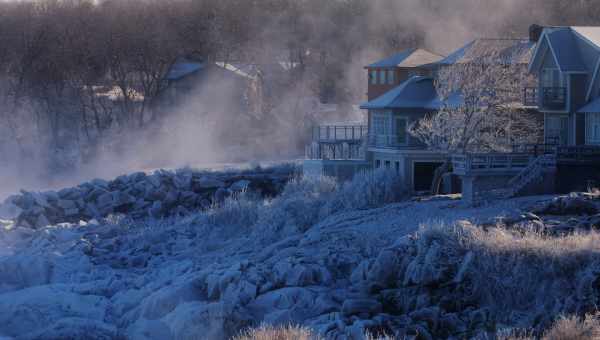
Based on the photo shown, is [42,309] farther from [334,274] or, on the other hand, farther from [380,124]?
[380,124]

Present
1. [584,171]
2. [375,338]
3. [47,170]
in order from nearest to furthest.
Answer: [375,338] < [584,171] < [47,170]

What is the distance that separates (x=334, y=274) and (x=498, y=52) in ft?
54.9

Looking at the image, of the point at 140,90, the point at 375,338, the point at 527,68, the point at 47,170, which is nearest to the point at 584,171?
the point at 527,68

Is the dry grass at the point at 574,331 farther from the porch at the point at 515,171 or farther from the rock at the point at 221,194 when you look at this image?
the rock at the point at 221,194

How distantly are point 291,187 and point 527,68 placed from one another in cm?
982

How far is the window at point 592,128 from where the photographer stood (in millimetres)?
32688

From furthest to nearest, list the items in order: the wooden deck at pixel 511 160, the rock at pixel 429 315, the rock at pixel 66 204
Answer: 1. the rock at pixel 66 204
2. the wooden deck at pixel 511 160
3. the rock at pixel 429 315

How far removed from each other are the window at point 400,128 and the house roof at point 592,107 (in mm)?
7692

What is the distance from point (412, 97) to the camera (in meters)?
39.2

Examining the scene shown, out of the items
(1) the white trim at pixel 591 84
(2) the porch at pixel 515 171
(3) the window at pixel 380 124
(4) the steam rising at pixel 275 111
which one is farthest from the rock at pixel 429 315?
(4) the steam rising at pixel 275 111

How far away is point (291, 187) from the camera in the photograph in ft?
125

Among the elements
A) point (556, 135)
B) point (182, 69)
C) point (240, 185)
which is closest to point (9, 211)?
point (240, 185)

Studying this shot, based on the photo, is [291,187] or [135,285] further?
[291,187]

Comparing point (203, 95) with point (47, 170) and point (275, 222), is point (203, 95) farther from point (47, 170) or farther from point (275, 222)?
point (275, 222)
